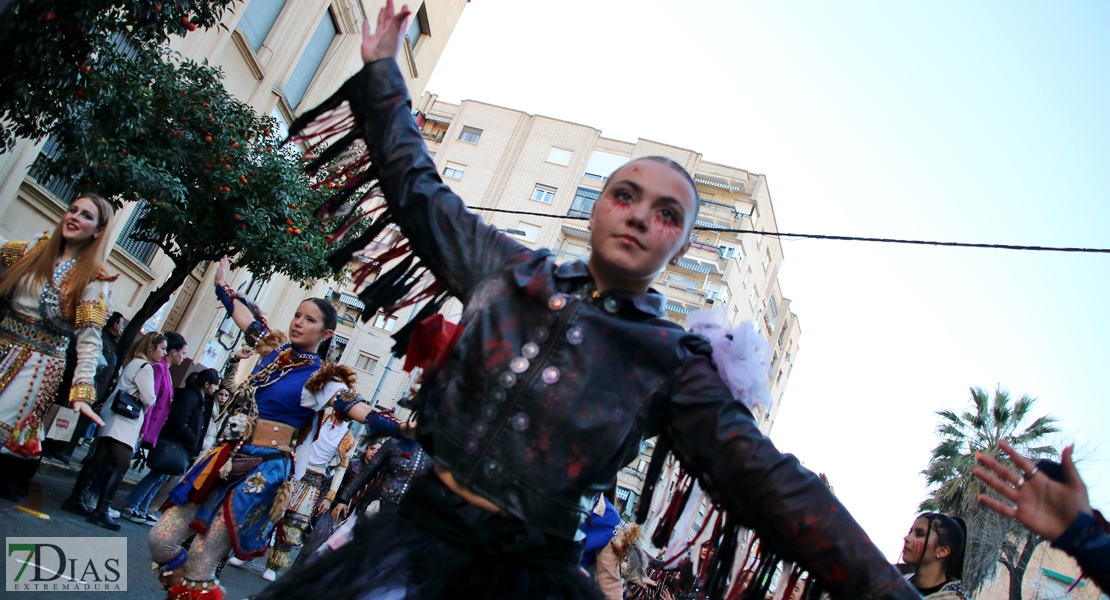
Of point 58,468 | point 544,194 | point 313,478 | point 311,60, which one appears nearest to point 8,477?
A: point 58,468

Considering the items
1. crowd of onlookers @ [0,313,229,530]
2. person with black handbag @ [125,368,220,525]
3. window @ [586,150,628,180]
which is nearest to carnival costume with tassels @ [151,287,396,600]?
crowd of onlookers @ [0,313,229,530]

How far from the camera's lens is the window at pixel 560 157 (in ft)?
145

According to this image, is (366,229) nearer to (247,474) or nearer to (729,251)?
(247,474)

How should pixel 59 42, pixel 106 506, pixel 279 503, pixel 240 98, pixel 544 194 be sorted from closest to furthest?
1. pixel 279 503
2. pixel 59 42
3. pixel 106 506
4. pixel 240 98
5. pixel 544 194

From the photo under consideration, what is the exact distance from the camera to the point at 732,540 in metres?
1.84

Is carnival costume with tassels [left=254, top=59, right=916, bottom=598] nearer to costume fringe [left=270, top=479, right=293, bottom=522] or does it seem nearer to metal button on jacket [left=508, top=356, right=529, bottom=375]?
metal button on jacket [left=508, top=356, right=529, bottom=375]

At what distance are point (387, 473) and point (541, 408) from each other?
5.21m

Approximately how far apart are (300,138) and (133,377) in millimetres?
6126

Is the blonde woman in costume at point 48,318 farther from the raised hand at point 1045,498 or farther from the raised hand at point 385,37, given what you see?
the raised hand at point 1045,498

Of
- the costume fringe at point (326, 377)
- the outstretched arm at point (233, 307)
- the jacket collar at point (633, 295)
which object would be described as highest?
the jacket collar at point (633, 295)

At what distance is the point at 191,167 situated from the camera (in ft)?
32.8

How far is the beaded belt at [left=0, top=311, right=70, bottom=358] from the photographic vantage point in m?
4.62

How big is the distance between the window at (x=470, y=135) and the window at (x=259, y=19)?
101 ft

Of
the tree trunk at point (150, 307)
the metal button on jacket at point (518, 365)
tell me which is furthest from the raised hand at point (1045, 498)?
the tree trunk at point (150, 307)
